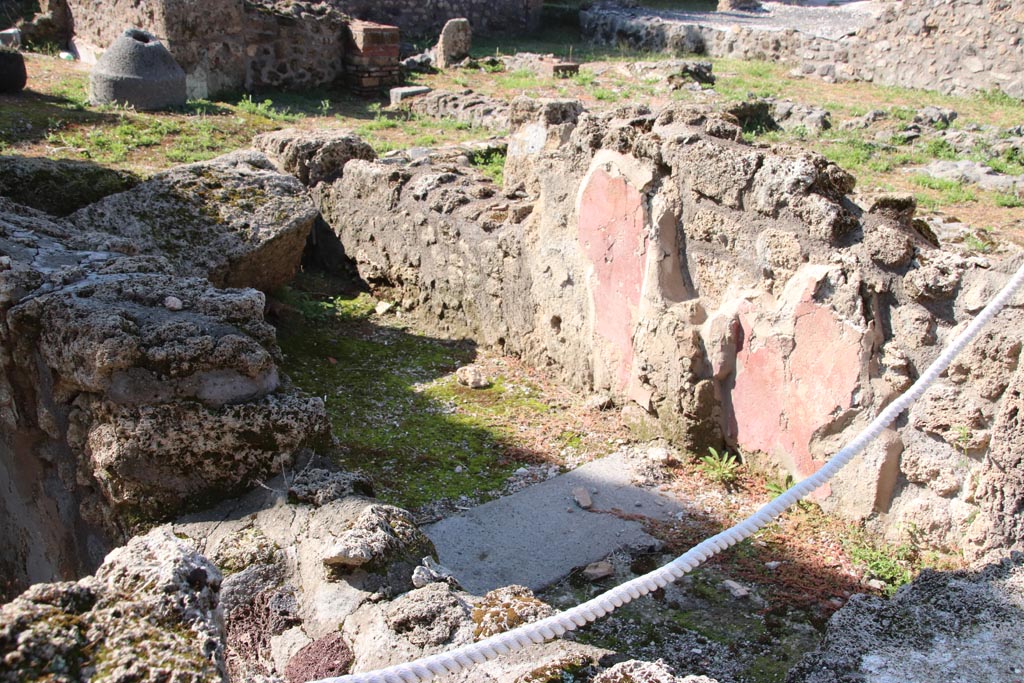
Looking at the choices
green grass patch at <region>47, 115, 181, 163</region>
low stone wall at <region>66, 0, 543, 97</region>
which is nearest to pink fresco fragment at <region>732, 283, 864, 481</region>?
green grass patch at <region>47, 115, 181, 163</region>

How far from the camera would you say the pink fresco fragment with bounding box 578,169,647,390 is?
4.71m

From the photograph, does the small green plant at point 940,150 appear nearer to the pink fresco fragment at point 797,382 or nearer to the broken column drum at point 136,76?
the pink fresco fragment at point 797,382

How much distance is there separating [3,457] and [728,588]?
8.86 ft

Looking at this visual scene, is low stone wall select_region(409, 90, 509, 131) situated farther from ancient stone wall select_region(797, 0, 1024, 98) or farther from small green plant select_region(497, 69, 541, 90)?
ancient stone wall select_region(797, 0, 1024, 98)

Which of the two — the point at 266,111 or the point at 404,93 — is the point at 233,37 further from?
the point at 404,93

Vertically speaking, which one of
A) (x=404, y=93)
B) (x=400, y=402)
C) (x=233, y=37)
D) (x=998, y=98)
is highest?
(x=233, y=37)

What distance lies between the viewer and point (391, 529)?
8.49ft

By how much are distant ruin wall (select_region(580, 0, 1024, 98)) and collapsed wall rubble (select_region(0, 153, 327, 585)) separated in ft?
39.7

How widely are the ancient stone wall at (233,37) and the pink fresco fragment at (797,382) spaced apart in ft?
31.9

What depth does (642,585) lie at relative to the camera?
2.46 meters

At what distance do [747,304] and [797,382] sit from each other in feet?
1.40

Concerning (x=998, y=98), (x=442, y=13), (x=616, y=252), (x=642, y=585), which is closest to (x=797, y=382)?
(x=616, y=252)

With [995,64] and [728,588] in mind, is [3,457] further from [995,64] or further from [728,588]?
[995,64]

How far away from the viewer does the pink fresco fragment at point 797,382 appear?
12.7 feet
